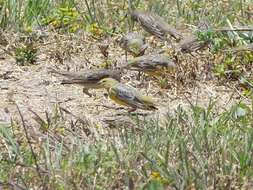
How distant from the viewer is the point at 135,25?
8.32 metres

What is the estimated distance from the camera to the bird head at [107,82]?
20.8 ft

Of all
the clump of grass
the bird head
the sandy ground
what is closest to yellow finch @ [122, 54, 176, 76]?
the sandy ground

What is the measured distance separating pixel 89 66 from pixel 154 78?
556 millimetres

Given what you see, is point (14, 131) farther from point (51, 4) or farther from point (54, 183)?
point (51, 4)

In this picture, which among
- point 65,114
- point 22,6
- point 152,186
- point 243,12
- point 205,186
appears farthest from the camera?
point 243,12

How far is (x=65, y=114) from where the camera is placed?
6.00m

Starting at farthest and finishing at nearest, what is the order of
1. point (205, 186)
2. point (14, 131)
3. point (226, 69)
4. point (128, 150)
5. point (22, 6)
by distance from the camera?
point (22, 6) → point (226, 69) → point (14, 131) → point (128, 150) → point (205, 186)

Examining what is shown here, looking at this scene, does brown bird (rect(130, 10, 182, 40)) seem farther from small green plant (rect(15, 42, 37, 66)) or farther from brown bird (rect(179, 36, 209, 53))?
small green plant (rect(15, 42, 37, 66))

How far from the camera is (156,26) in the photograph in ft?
25.4

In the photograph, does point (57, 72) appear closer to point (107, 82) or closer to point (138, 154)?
point (107, 82)

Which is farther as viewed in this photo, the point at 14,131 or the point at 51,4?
the point at 51,4

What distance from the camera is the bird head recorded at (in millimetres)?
6352

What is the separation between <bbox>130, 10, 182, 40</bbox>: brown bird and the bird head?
131 centimetres

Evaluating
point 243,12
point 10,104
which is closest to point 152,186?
point 10,104
